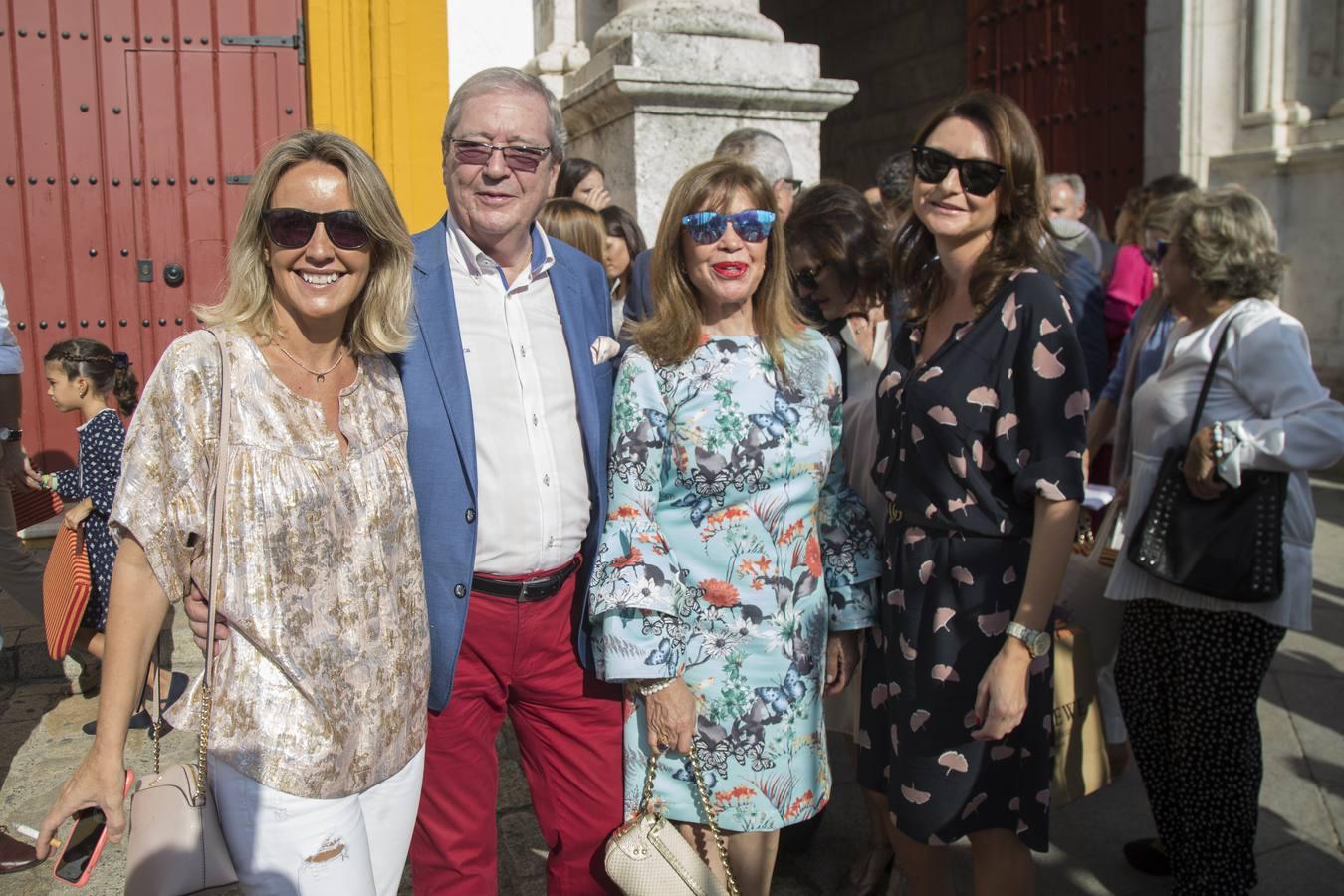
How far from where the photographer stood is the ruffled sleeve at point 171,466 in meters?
1.77

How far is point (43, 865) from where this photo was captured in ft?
10.5

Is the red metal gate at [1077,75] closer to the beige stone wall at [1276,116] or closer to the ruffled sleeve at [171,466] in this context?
the beige stone wall at [1276,116]

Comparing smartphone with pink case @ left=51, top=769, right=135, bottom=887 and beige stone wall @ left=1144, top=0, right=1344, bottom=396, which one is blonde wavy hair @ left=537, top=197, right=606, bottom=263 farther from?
beige stone wall @ left=1144, top=0, right=1344, bottom=396

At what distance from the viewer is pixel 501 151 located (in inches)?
89.5

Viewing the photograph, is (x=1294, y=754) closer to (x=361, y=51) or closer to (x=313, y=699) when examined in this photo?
(x=313, y=699)

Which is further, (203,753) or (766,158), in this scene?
(766,158)

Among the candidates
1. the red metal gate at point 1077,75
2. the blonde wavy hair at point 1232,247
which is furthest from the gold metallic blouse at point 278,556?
the red metal gate at point 1077,75

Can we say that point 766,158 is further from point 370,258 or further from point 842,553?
point 370,258

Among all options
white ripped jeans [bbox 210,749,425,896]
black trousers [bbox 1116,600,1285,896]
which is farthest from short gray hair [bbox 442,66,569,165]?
black trousers [bbox 1116,600,1285,896]

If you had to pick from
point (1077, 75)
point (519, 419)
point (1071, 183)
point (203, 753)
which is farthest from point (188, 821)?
point (1077, 75)

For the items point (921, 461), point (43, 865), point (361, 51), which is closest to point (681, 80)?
point (361, 51)

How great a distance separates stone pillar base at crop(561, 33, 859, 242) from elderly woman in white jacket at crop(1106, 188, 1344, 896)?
255 centimetres

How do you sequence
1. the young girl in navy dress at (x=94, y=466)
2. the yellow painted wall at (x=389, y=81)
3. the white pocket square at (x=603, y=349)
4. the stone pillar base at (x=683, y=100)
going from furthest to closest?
the yellow painted wall at (x=389, y=81) < the stone pillar base at (x=683, y=100) < the young girl in navy dress at (x=94, y=466) < the white pocket square at (x=603, y=349)

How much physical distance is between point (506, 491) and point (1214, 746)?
1.97 metres
